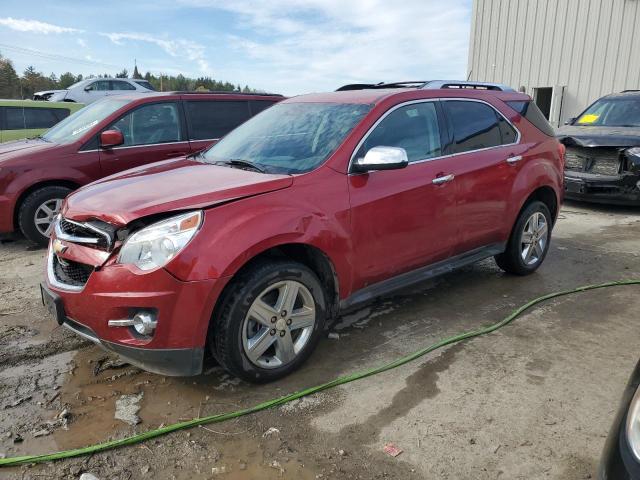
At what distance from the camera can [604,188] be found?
8000 mm

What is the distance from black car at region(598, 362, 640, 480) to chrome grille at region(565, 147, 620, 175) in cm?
720

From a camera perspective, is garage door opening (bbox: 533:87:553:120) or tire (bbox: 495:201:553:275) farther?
garage door opening (bbox: 533:87:553:120)

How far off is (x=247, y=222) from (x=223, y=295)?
1.37 ft

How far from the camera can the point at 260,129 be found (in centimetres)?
406

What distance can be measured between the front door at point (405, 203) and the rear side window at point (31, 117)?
8.94 metres

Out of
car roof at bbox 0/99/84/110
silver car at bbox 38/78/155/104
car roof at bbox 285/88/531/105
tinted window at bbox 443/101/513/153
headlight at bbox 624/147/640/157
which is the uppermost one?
silver car at bbox 38/78/155/104

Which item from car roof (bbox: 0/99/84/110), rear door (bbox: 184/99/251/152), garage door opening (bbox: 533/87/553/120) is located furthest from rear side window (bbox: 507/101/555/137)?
garage door opening (bbox: 533/87/553/120)

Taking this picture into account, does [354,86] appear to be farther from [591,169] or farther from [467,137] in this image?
[591,169]

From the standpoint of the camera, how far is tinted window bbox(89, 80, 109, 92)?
19359 millimetres

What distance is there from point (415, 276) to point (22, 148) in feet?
16.1

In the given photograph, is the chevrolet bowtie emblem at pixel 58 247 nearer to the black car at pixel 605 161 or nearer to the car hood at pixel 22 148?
the car hood at pixel 22 148

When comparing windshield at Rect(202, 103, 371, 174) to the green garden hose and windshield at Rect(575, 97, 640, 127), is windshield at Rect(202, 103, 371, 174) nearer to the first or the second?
the green garden hose

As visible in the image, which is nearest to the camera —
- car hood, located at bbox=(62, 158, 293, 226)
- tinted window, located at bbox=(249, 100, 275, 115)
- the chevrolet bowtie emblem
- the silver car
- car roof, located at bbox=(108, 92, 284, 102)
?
car hood, located at bbox=(62, 158, 293, 226)

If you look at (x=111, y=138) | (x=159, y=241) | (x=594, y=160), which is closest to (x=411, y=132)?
(x=159, y=241)
